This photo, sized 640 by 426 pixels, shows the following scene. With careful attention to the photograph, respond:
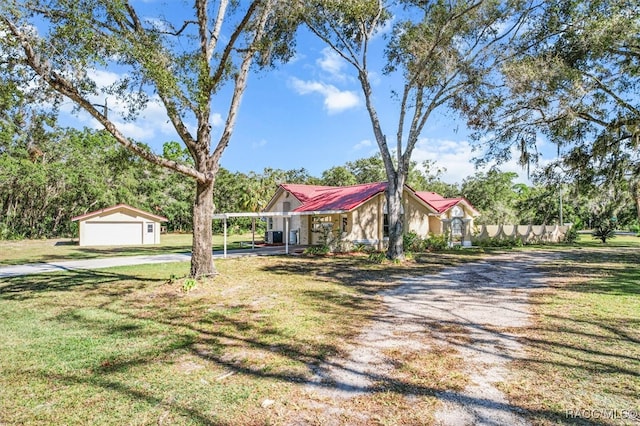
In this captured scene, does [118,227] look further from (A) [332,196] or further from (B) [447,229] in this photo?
(B) [447,229]

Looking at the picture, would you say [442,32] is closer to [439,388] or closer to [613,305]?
[613,305]

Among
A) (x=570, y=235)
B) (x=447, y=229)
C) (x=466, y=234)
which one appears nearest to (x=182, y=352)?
(x=447, y=229)

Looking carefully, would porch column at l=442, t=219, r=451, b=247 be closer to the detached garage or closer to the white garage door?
the detached garage

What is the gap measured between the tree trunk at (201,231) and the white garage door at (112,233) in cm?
2069

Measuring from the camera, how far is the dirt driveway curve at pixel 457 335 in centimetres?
371

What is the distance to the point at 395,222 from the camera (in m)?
16.1

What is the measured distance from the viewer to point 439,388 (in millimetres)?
4051

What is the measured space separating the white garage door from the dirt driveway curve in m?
23.9

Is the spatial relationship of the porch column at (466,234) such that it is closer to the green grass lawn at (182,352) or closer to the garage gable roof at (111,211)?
the green grass lawn at (182,352)

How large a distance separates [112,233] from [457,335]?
28154 millimetres

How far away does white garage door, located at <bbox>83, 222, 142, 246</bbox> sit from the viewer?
27141 mm

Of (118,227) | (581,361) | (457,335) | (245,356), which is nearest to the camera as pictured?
(581,361)

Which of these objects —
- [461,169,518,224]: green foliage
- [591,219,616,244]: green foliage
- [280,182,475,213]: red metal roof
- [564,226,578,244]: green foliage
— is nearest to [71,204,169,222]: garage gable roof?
[280,182,475,213]: red metal roof

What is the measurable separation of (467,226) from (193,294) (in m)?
20.7
